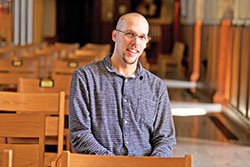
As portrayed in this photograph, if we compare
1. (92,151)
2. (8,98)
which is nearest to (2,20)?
(8,98)

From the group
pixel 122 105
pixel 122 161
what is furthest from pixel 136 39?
pixel 122 161

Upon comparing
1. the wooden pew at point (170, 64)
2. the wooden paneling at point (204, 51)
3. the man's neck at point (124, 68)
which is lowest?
the wooden pew at point (170, 64)

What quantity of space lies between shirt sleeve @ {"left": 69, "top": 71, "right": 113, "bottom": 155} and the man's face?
28cm

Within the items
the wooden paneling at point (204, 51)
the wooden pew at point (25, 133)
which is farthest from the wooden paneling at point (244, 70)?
the wooden pew at point (25, 133)

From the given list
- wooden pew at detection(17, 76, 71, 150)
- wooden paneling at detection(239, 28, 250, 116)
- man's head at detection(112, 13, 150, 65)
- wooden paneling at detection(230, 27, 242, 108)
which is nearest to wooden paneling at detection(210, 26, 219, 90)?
wooden paneling at detection(230, 27, 242, 108)

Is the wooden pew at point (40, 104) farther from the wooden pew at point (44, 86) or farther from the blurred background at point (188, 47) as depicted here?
the blurred background at point (188, 47)

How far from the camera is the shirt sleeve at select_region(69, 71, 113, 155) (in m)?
2.81

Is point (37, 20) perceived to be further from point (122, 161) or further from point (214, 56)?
point (122, 161)

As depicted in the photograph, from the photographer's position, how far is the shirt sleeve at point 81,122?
281 cm

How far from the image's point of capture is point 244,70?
24.9 ft

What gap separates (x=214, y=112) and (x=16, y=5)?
10862 millimetres

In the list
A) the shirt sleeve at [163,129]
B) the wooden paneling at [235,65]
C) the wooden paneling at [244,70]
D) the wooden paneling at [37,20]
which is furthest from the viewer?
the wooden paneling at [37,20]

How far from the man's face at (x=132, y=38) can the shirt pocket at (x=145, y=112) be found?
0.77ft

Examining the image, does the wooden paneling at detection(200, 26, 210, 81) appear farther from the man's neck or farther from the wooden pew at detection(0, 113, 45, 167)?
the wooden pew at detection(0, 113, 45, 167)
